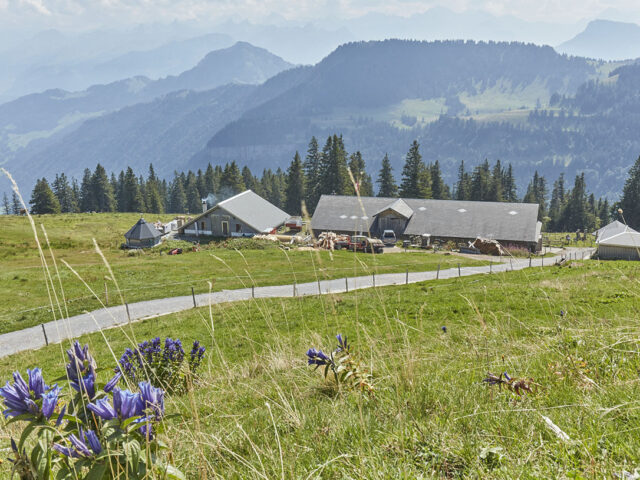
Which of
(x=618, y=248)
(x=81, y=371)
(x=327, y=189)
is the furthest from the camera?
(x=327, y=189)

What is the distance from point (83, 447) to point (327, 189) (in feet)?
273

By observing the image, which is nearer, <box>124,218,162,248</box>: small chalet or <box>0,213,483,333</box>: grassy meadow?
<box>0,213,483,333</box>: grassy meadow

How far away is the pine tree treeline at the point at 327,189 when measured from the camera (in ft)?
273

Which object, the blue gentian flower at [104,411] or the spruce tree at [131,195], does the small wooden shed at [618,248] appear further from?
the spruce tree at [131,195]

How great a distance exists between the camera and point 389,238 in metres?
58.5

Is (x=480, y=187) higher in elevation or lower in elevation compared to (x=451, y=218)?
higher

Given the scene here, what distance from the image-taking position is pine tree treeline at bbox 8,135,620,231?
83188 mm

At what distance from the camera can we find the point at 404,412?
10.3 feet

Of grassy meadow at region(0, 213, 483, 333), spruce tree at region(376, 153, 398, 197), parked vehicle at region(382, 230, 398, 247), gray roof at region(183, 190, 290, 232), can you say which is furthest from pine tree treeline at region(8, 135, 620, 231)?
grassy meadow at region(0, 213, 483, 333)

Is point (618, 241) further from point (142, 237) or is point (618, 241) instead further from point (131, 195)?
point (131, 195)

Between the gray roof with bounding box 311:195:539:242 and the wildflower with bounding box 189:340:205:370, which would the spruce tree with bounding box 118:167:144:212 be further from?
the wildflower with bounding box 189:340:205:370

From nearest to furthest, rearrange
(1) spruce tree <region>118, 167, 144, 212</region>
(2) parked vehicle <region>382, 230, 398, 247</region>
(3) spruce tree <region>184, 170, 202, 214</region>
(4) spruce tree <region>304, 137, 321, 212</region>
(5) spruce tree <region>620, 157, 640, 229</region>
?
(2) parked vehicle <region>382, 230, 398, 247</region>, (4) spruce tree <region>304, 137, 321, 212</region>, (5) spruce tree <region>620, 157, 640, 229</region>, (1) spruce tree <region>118, 167, 144, 212</region>, (3) spruce tree <region>184, 170, 202, 214</region>

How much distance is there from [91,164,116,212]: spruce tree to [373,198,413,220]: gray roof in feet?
288

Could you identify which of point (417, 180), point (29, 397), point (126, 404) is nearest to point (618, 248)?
point (417, 180)
